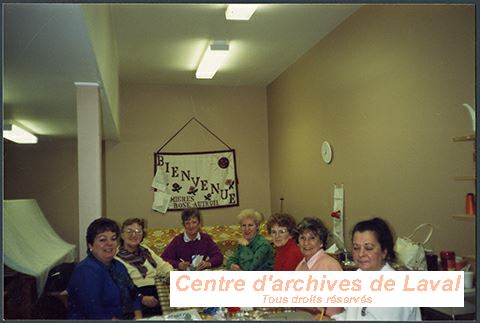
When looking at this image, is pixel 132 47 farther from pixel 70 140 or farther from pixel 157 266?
pixel 157 266

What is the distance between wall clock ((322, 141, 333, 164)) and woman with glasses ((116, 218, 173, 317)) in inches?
35.7

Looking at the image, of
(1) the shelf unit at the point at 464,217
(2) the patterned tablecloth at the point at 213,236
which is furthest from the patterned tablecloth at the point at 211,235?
(1) the shelf unit at the point at 464,217

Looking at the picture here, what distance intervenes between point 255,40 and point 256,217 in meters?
0.77

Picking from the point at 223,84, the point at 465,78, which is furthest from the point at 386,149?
the point at 223,84

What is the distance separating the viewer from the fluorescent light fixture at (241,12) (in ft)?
5.65

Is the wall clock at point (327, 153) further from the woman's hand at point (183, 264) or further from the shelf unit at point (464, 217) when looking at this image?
the woman's hand at point (183, 264)

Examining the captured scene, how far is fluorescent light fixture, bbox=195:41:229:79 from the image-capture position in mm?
1883

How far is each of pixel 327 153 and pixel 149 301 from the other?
3.56 feet

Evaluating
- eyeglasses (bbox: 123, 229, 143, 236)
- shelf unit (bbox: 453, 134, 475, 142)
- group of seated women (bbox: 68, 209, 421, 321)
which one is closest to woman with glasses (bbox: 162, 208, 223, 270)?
group of seated women (bbox: 68, 209, 421, 321)

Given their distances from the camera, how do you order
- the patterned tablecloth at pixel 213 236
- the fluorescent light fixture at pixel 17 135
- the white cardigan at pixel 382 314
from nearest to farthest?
the white cardigan at pixel 382 314 → the fluorescent light fixture at pixel 17 135 → the patterned tablecloth at pixel 213 236

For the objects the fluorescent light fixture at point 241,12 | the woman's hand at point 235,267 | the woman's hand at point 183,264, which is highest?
the fluorescent light fixture at point 241,12

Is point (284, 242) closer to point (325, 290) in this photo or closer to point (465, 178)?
point (325, 290)

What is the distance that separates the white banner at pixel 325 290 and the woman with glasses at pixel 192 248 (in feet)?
0.70

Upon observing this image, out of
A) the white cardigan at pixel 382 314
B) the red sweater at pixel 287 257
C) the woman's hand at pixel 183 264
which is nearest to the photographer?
the white cardigan at pixel 382 314
